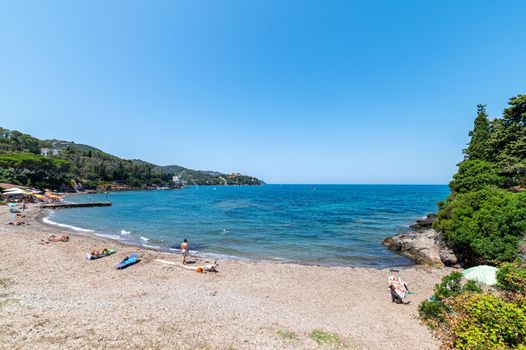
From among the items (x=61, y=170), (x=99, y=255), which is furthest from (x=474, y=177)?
(x=61, y=170)

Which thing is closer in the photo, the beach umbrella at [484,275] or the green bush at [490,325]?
the green bush at [490,325]

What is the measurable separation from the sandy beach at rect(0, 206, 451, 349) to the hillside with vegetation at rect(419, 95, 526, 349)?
1.76 m

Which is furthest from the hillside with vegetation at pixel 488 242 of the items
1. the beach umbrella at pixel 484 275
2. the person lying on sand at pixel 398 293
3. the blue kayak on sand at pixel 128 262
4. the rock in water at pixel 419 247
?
the blue kayak on sand at pixel 128 262

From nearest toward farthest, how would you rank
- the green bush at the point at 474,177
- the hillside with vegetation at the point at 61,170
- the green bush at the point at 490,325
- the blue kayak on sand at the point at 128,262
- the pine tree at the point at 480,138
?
1. the green bush at the point at 490,325
2. the blue kayak on sand at the point at 128,262
3. the green bush at the point at 474,177
4. the pine tree at the point at 480,138
5. the hillside with vegetation at the point at 61,170

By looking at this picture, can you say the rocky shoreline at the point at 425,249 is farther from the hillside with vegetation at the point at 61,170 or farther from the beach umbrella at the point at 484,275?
the hillside with vegetation at the point at 61,170

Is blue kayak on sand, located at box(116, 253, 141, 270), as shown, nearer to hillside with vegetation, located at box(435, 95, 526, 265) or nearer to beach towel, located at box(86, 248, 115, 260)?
beach towel, located at box(86, 248, 115, 260)

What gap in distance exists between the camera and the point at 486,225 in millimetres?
15539

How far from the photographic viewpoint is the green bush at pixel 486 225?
14.2 metres

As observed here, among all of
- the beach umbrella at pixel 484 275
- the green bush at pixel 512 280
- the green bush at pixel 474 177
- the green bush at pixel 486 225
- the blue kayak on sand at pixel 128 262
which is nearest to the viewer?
the green bush at pixel 512 280

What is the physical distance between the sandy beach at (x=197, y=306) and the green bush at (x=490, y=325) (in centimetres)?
228

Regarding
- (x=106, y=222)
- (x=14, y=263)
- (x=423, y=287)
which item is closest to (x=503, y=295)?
(x=423, y=287)

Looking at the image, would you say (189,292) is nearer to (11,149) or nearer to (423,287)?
(423,287)

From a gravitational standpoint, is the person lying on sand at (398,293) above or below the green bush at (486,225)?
below

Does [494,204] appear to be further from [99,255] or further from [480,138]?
[99,255]
